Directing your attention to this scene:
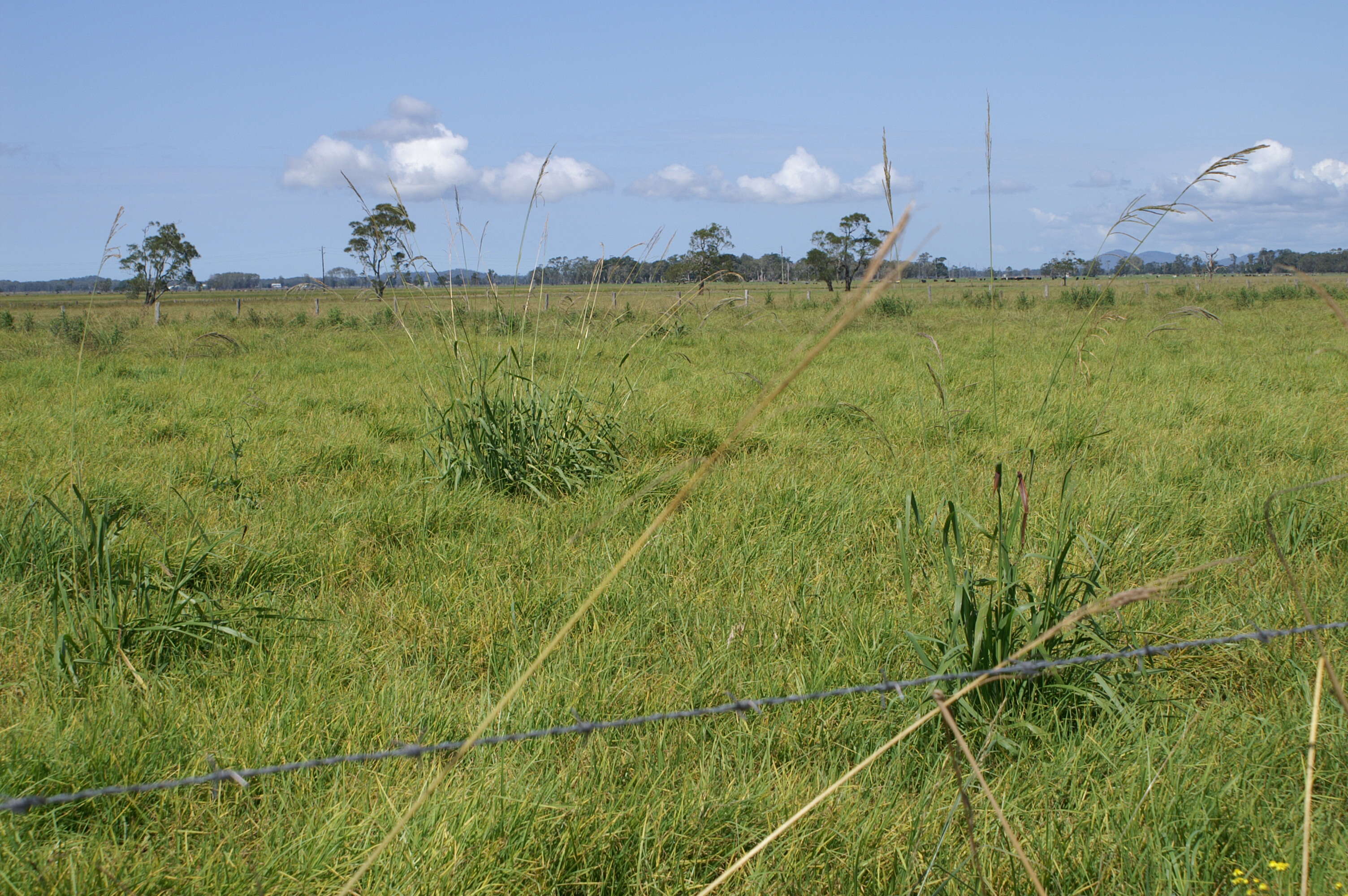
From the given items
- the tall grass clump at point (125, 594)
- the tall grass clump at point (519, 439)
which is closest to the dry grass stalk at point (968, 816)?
the tall grass clump at point (125, 594)

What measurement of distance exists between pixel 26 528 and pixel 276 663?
1.48m

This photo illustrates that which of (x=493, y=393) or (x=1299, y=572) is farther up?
(x=493, y=393)

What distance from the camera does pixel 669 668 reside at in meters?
2.44

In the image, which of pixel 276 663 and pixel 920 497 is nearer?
pixel 276 663

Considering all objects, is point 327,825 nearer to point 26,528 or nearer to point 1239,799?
point 1239,799

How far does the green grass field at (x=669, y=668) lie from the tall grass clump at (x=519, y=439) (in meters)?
0.14

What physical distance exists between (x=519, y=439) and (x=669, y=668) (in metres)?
2.12

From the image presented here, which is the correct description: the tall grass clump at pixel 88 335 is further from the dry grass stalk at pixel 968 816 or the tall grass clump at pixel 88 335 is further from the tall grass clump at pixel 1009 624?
the dry grass stalk at pixel 968 816

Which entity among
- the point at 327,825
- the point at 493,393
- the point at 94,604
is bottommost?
the point at 327,825

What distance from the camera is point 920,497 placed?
12.9 ft

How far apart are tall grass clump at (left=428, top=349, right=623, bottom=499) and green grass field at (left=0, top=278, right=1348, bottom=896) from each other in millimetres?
141

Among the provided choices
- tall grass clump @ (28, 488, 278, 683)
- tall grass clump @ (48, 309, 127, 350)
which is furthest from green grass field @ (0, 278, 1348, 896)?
tall grass clump @ (48, 309, 127, 350)

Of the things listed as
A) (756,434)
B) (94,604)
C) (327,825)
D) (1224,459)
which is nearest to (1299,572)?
(1224,459)

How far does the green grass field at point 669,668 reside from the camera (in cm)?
164
